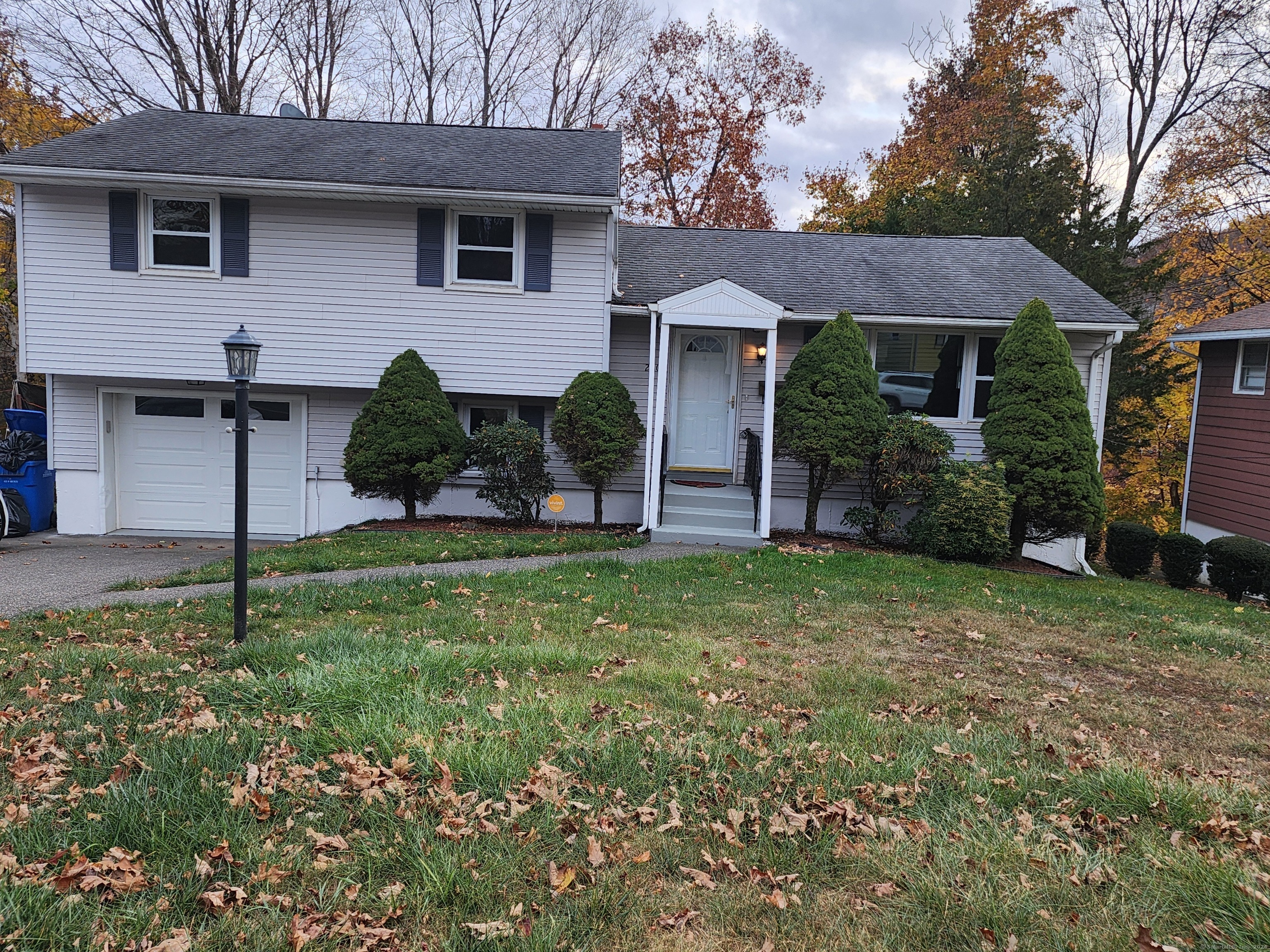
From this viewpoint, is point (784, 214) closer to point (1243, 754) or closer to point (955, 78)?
point (955, 78)

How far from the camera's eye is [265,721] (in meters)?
4.06

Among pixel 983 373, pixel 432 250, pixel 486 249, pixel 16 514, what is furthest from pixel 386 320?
pixel 983 373

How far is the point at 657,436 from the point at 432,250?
477 centimetres

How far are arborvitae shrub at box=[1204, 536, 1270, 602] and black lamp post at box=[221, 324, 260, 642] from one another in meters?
12.2

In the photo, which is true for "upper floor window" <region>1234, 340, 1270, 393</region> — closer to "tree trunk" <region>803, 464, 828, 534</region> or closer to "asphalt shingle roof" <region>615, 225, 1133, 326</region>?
"asphalt shingle roof" <region>615, 225, 1133, 326</region>

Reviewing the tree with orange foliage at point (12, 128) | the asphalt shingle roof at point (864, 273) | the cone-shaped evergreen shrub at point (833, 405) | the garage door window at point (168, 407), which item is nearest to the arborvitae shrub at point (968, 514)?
the cone-shaped evergreen shrub at point (833, 405)

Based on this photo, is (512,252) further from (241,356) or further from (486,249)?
(241,356)

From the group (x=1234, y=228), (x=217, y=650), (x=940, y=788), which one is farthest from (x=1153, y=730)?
(x=1234, y=228)

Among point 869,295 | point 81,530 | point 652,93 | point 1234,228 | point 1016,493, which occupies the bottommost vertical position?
point 81,530

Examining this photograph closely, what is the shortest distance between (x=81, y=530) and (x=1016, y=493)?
14.8 meters

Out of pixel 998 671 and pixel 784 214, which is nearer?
pixel 998 671

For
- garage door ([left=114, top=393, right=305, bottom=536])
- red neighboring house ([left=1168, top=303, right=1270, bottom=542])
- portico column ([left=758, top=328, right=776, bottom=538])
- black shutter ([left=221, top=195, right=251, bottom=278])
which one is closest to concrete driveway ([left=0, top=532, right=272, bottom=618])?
garage door ([left=114, top=393, right=305, bottom=536])

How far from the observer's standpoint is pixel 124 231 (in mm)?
12148

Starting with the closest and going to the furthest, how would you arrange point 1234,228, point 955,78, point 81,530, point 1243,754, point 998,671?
point 1243,754
point 998,671
point 81,530
point 1234,228
point 955,78
